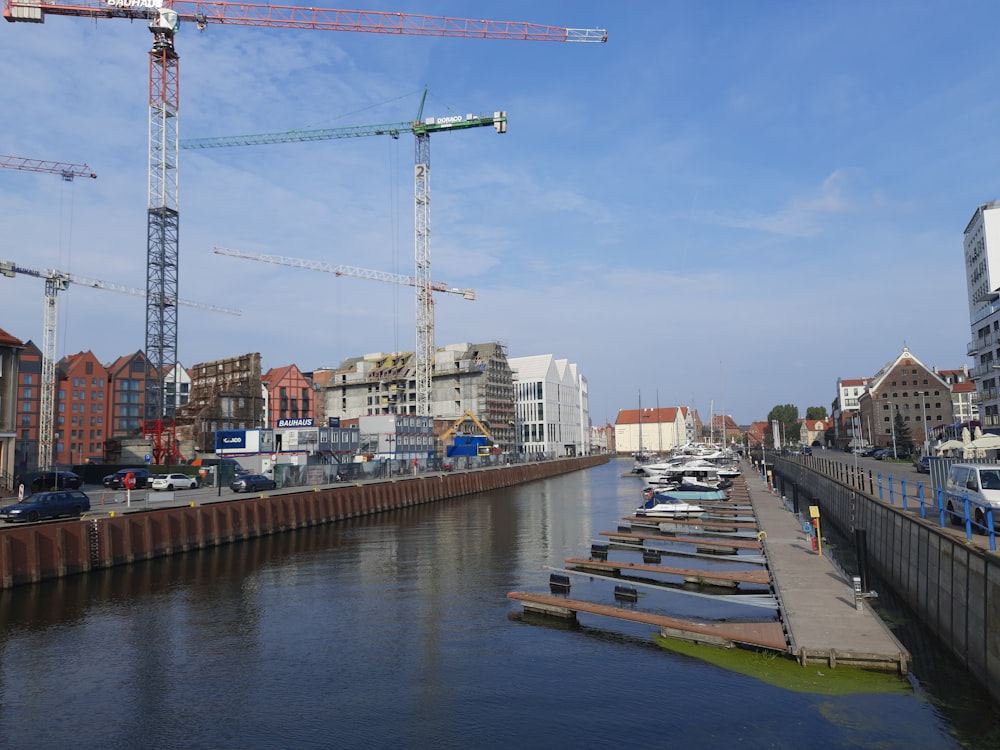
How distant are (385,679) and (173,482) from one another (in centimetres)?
5155

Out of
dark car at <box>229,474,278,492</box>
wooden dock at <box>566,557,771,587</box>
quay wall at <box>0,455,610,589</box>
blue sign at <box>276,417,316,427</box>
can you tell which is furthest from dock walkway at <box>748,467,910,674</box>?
blue sign at <box>276,417,316,427</box>

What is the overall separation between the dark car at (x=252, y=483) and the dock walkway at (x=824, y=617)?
45.4m

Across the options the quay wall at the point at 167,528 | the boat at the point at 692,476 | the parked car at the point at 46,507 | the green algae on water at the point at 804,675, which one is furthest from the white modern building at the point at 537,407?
the green algae on water at the point at 804,675

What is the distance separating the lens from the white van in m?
23.5

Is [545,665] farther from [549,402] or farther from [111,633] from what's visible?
[549,402]

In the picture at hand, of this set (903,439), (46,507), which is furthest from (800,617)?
(903,439)

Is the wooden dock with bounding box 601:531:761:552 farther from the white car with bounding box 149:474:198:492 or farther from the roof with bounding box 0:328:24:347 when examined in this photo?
the roof with bounding box 0:328:24:347

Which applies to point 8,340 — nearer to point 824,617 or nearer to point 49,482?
point 49,482

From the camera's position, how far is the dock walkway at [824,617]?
18453 millimetres

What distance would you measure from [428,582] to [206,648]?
12.5 meters

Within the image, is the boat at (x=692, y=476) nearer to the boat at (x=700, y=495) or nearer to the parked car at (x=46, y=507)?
the boat at (x=700, y=495)

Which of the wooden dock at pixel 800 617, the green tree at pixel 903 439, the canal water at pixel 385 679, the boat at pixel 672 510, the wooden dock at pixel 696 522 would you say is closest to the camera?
the canal water at pixel 385 679

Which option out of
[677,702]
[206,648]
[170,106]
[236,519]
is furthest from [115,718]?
[170,106]

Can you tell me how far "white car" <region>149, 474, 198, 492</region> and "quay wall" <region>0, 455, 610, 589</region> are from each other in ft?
44.1
